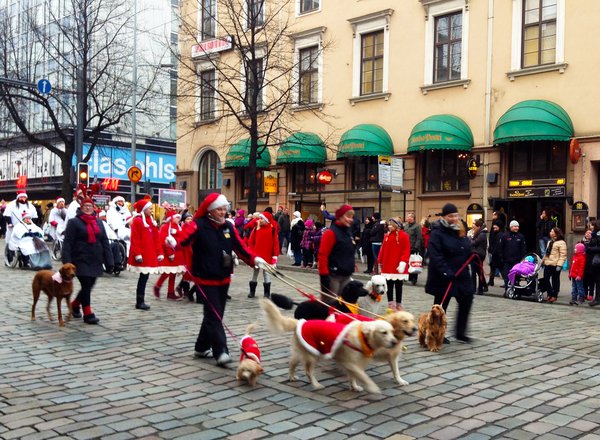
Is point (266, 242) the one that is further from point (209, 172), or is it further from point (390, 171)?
point (209, 172)

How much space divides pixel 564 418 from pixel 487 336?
3863 mm

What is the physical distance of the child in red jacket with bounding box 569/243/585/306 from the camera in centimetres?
1402

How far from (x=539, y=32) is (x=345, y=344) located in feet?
62.4

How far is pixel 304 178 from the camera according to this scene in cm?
2877

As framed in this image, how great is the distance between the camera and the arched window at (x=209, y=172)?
3362 cm

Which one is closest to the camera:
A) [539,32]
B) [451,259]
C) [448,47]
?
[451,259]

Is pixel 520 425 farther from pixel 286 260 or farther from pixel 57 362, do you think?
pixel 286 260

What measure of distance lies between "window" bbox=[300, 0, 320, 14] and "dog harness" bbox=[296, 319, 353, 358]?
80.3 feet

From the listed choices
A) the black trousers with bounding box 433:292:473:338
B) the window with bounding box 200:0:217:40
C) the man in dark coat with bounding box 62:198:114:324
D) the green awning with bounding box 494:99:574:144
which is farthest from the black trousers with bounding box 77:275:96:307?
the window with bounding box 200:0:217:40

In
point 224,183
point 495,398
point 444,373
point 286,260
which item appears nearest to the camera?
point 495,398

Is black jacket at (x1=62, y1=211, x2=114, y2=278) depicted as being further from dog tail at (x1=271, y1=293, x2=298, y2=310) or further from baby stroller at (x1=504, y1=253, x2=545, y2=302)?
baby stroller at (x1=504, y1=253, x2=545, y2=302)

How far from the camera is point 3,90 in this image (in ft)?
96.1

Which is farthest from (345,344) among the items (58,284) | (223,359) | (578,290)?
(578,290)

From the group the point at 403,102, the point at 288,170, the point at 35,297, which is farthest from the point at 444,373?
the point at 288,170
